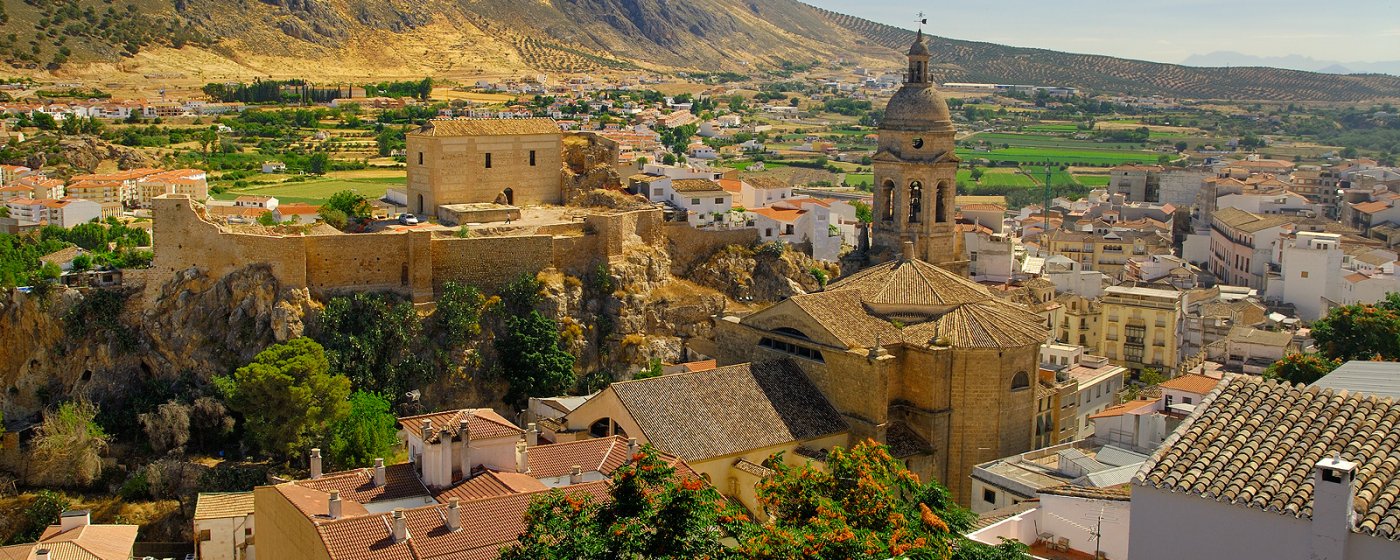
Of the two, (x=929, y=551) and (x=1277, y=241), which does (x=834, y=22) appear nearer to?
(x=1277, y=241)

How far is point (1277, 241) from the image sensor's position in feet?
148

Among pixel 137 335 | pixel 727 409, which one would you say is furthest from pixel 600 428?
pixel 137 335

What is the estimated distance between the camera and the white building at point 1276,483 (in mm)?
8227

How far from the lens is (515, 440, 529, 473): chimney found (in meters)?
17.4

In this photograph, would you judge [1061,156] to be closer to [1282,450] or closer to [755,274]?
[755,274]

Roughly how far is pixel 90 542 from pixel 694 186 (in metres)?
23.6

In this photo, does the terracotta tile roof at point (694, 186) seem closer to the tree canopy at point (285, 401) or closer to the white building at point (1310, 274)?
the tree canopy at point (285, 401)

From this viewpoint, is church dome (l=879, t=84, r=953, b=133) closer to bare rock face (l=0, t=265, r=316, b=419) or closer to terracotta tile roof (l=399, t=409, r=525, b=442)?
terracotta tile roof (l=399, t=409, r=525, b=442)

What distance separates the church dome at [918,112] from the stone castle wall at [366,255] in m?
9.53

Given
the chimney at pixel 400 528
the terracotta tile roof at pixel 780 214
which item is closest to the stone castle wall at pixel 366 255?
the terracotta tile roof at pixel 780 214

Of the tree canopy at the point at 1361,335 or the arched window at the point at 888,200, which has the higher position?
the arched window at the point at 888,200

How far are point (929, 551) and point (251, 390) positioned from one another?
2012 cm

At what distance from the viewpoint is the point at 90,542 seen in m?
20.7

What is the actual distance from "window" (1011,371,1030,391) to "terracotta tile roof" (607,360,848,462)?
288 cm
